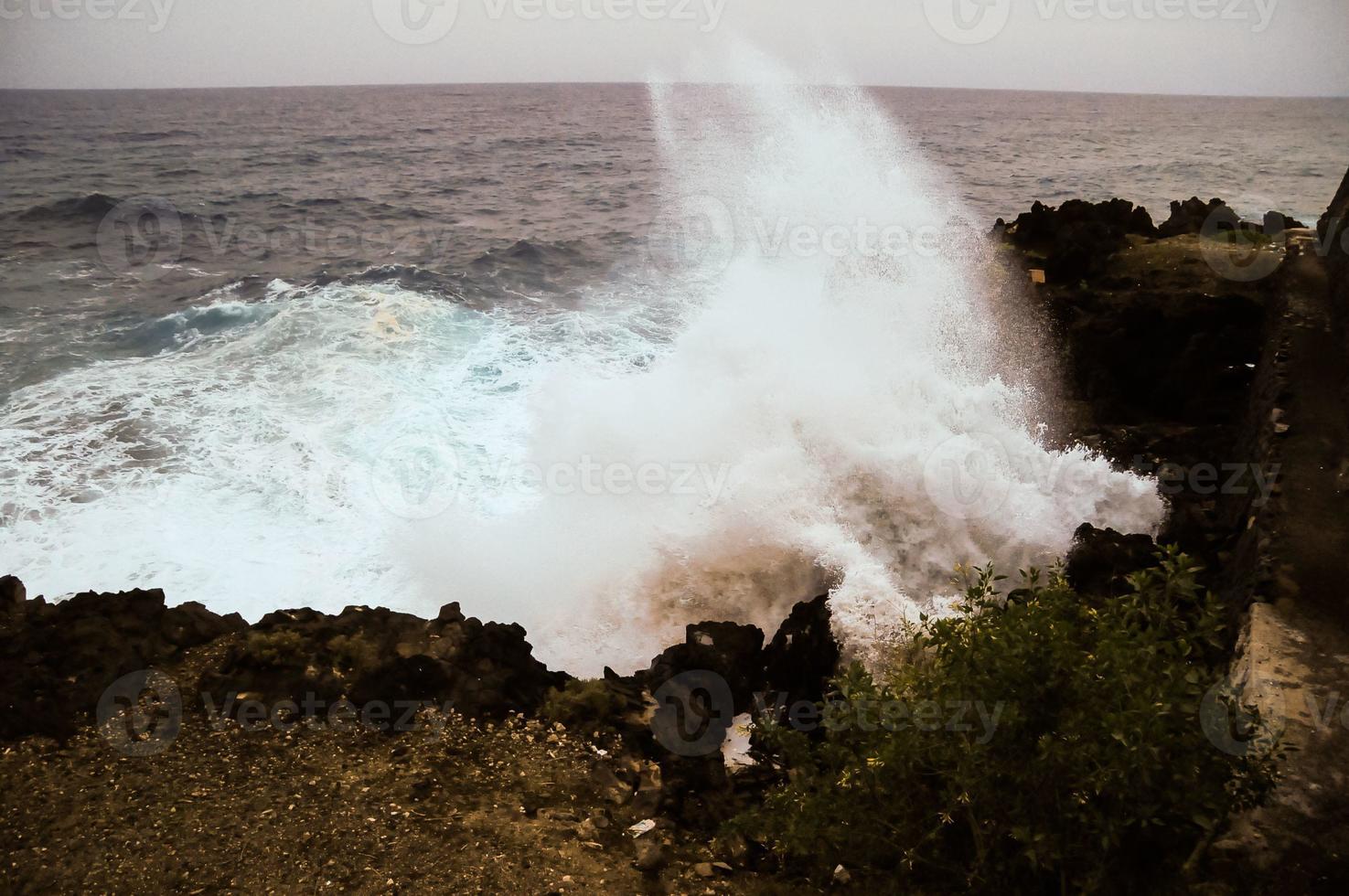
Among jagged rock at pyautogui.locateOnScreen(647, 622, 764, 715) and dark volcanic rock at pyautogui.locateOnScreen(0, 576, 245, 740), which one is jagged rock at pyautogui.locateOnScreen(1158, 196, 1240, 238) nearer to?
jagged rock at pyautogui.locateOnScreen(647, 622, 764, 715)

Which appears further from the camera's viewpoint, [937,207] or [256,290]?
[937,207]

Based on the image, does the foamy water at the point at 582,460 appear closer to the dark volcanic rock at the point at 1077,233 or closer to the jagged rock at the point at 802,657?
the jagged rock at the point at 802,657

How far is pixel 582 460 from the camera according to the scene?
38.7ft

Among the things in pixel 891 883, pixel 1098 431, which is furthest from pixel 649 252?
pixel 891 883

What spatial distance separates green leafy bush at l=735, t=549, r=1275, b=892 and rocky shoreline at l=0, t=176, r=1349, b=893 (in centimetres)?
46

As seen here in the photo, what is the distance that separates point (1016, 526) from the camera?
937 centimetres

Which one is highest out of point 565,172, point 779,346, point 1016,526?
point 565,172

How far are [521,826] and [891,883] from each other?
223cm

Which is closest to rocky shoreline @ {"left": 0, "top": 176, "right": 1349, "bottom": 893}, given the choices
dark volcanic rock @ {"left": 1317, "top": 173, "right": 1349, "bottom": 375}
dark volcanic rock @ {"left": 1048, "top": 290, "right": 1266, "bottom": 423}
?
dark volcanic rock @ {"left": 1317, "top": 173, "right": 1349, "bottom": 375}

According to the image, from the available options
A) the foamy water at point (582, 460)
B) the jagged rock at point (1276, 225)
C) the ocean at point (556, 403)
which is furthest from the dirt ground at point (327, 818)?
the jagged rock at point (1276, 225)

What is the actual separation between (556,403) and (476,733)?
311 inches

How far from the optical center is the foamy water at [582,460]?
8.95 m

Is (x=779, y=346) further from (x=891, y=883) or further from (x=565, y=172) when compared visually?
(x=565, y=172)

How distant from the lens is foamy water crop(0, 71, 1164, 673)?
29.3 ft
